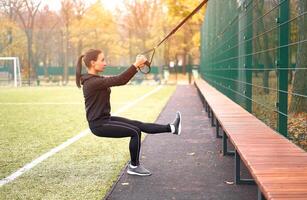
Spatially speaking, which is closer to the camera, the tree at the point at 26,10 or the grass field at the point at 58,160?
the grass field at the point at 58,160

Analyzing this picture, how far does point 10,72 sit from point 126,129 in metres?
33.8

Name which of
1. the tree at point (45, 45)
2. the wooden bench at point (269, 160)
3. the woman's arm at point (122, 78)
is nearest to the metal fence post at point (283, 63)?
the wooden bench at point (269, 160)

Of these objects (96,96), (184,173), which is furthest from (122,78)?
(184,173)

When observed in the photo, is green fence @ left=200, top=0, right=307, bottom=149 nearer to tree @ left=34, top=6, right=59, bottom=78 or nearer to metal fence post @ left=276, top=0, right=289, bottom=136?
metal fence post @ left=276, top=0, right=289, bottom=136

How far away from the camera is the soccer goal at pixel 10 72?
3591cm

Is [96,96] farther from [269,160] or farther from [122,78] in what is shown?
[269,160]

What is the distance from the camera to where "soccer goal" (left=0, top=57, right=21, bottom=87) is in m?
35.9

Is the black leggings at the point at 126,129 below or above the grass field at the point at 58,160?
above

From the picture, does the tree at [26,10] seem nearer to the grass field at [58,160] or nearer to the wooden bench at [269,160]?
the grass field at [58,160]

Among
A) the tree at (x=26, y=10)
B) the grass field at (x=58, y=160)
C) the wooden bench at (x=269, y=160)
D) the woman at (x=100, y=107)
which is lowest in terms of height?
the grass field at (x=58, y=160)

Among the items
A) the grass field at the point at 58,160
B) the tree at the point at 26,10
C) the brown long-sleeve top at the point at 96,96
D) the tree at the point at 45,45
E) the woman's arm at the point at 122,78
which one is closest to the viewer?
the grass field at the point at 58,160

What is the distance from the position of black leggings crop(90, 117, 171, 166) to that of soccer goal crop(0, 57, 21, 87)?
31.1 m

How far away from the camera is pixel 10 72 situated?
37406 millimetres

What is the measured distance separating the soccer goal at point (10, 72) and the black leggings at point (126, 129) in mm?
31111
